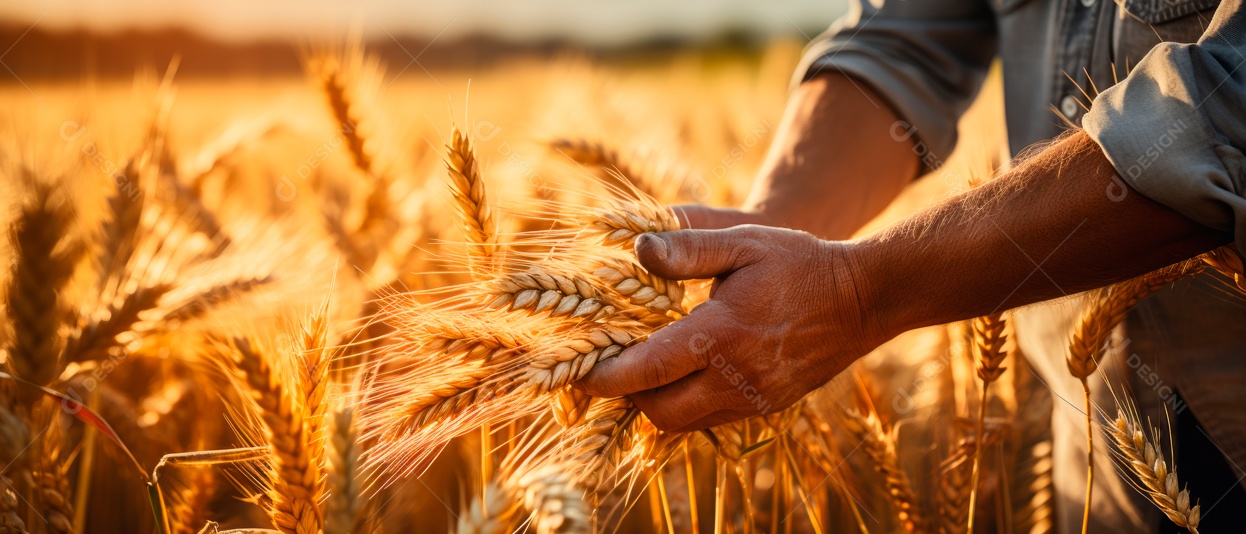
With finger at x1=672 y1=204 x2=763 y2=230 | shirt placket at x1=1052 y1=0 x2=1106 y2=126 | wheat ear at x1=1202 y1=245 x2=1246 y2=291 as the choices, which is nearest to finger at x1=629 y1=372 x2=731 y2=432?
finger at x1=672 y1=204 x2=763 y2=230

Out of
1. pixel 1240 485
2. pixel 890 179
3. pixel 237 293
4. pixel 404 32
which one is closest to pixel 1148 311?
pixel 1240 485

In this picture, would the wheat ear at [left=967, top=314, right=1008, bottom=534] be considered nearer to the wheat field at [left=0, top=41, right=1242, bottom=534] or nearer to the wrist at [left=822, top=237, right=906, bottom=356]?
the wheat field at [left=0, top=41, right=1242, bottom=534]

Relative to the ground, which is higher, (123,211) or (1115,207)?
(123,211)

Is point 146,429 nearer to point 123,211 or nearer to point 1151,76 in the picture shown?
point 123,211

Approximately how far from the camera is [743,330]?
98cm

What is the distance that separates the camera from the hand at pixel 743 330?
94 cm

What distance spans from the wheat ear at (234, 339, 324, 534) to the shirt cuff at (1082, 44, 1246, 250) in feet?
3.56

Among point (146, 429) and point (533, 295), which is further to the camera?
point (146, 429)

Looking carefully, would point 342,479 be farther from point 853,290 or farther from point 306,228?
point 306,228

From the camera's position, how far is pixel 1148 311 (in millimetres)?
1308

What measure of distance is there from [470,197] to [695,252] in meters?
0.36

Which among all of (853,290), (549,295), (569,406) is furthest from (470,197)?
(853,290)

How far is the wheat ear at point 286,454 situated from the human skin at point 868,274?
0.37 m

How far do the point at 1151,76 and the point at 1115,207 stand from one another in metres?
0.20
